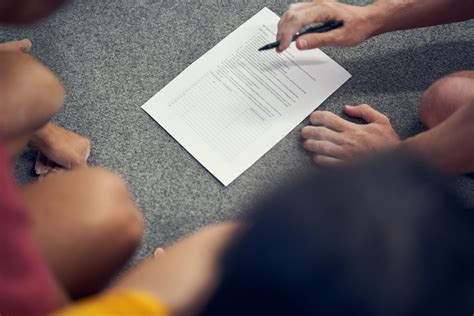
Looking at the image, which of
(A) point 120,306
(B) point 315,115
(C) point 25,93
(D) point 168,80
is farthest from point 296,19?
(A) point 120,306

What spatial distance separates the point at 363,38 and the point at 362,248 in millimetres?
725

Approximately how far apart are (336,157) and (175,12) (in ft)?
1.64

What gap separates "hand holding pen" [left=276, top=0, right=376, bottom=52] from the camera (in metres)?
0.98

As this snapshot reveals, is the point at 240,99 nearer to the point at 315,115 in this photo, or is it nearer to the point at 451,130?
the point at 315,115

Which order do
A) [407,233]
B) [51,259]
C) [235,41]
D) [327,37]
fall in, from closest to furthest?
[407,233] → [51,259] → [327,37] → [235,41]

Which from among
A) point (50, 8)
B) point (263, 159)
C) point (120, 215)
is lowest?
point (263, 159)

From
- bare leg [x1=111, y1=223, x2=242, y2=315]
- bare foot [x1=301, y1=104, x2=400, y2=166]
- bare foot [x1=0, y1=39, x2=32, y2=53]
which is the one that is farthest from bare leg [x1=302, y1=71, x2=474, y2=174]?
bare foot [x1=0, y1=39, x2=32, y2=53]

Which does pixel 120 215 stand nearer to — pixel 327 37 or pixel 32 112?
pixel 32 112

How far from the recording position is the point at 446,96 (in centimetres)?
98

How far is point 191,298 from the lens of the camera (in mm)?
627

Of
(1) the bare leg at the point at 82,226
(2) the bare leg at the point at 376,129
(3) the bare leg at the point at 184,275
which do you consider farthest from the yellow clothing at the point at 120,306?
(2) the bare leg at the point at 376,129

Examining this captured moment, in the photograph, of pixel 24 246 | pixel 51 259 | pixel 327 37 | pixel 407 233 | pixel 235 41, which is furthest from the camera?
pixel 235 41

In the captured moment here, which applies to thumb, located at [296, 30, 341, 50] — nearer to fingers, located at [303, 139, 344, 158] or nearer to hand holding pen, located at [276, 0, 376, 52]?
hand holding pen, located at [276, 0, 376, 52]

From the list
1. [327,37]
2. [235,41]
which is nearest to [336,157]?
[327,37]
